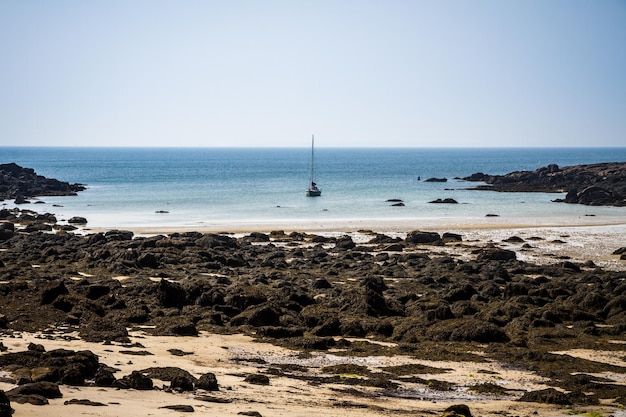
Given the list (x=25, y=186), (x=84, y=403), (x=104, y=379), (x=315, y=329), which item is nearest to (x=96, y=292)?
(x=315, y=329)

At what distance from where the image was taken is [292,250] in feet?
148

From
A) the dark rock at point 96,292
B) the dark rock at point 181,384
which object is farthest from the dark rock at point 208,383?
the dark rock at point 96,292

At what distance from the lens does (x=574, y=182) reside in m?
108

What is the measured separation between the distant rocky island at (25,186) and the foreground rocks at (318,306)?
180 feet

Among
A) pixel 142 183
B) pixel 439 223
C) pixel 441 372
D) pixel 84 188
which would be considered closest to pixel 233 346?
pixel 441 372

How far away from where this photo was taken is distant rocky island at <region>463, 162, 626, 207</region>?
8588 centimetres

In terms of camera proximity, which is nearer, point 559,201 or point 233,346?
point 233,346

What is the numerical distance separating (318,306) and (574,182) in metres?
90.3

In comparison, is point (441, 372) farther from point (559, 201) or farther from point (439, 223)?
point (559, 201)

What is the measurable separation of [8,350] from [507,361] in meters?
13.4

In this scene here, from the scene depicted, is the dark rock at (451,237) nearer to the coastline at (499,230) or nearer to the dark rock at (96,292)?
the coastline at (499,230)

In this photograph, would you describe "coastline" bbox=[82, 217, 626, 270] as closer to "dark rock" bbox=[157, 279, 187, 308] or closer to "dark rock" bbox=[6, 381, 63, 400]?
"dark rock" bbox=[157, 279, 187, 308]

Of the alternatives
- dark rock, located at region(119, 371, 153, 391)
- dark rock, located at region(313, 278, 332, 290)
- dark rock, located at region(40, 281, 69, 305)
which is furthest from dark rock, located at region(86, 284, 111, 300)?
dark rock, located at region(119, 371, 153, 391)

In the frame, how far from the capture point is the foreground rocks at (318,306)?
17.9 metres
